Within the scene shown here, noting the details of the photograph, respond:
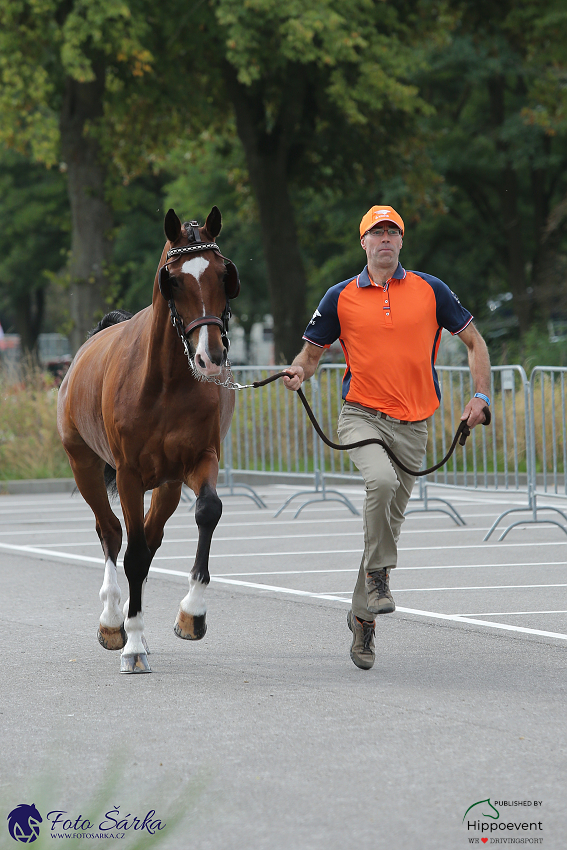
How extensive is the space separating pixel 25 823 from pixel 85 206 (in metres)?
20.1

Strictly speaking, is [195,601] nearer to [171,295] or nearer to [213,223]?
[171,295]

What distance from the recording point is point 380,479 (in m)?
6.29

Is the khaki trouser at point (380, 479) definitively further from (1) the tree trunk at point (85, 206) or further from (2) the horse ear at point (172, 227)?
(1) the tree trunk at point (85, 206)

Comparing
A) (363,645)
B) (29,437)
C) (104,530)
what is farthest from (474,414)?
(29,437)

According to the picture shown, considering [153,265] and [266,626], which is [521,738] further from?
[153,265]

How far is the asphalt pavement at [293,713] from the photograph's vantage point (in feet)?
12.9

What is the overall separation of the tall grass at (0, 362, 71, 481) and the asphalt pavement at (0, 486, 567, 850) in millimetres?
8669

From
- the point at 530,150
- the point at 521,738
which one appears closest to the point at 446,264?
the point at 530,150

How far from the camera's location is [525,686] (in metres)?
5.84

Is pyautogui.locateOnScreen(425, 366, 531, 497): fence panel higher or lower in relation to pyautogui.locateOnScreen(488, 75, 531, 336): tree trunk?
lower

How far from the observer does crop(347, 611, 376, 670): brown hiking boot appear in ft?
20.6

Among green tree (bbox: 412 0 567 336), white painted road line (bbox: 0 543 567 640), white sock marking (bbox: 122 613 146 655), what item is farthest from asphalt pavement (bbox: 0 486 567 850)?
green tree (bbox: 412 0 567 336)

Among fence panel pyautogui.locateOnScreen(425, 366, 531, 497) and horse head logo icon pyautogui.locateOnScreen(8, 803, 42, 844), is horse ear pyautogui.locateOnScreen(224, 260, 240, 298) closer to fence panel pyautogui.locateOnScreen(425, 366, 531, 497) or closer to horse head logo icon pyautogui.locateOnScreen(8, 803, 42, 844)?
horse head logo icon pyautogui.locateOnScreen(8, 803, 42, 844)

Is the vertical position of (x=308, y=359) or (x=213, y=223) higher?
(x=213, y=223)
